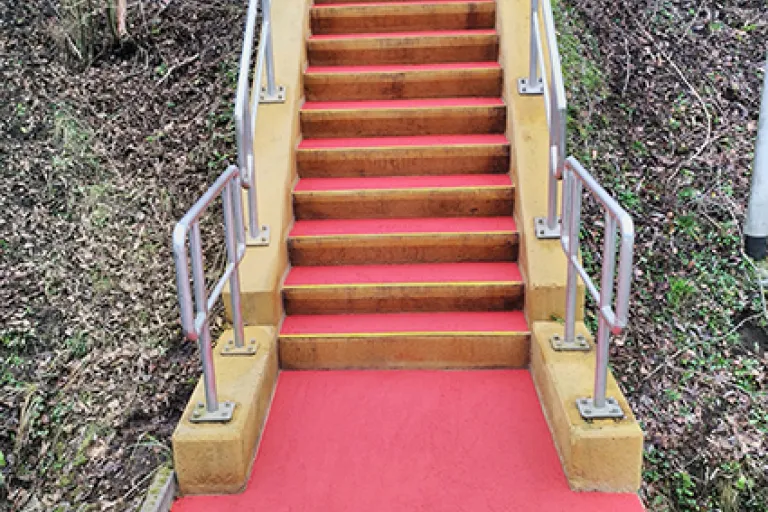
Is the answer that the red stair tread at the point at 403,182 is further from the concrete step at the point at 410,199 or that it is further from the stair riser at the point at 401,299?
the stair riser at the point at 401,299

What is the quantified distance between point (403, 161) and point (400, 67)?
943 millimetres

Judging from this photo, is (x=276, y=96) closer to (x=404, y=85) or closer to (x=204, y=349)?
(x=404, y=85)

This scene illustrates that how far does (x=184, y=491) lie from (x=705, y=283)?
3452 millimetres

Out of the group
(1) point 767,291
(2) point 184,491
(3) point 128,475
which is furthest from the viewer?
(1) point 767,291

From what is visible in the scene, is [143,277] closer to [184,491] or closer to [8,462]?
[8,462]

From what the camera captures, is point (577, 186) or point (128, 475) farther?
point (128, 475)

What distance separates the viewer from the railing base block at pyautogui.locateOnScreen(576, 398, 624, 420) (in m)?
2.72

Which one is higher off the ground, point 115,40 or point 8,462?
point 115,40

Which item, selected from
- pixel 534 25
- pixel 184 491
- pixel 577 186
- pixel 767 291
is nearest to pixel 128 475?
pixel 184 491

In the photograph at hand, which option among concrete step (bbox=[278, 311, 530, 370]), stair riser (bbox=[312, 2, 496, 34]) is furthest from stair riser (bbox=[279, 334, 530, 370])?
→ stair riser (bbox=[312, 2, 496, 34])

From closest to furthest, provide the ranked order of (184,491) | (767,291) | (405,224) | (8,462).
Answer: (184,491), (8,462), (405,224), (767,291)

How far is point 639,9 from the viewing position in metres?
6.12

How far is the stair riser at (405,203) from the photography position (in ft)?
13.4

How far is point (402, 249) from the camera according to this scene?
3.96 meters
